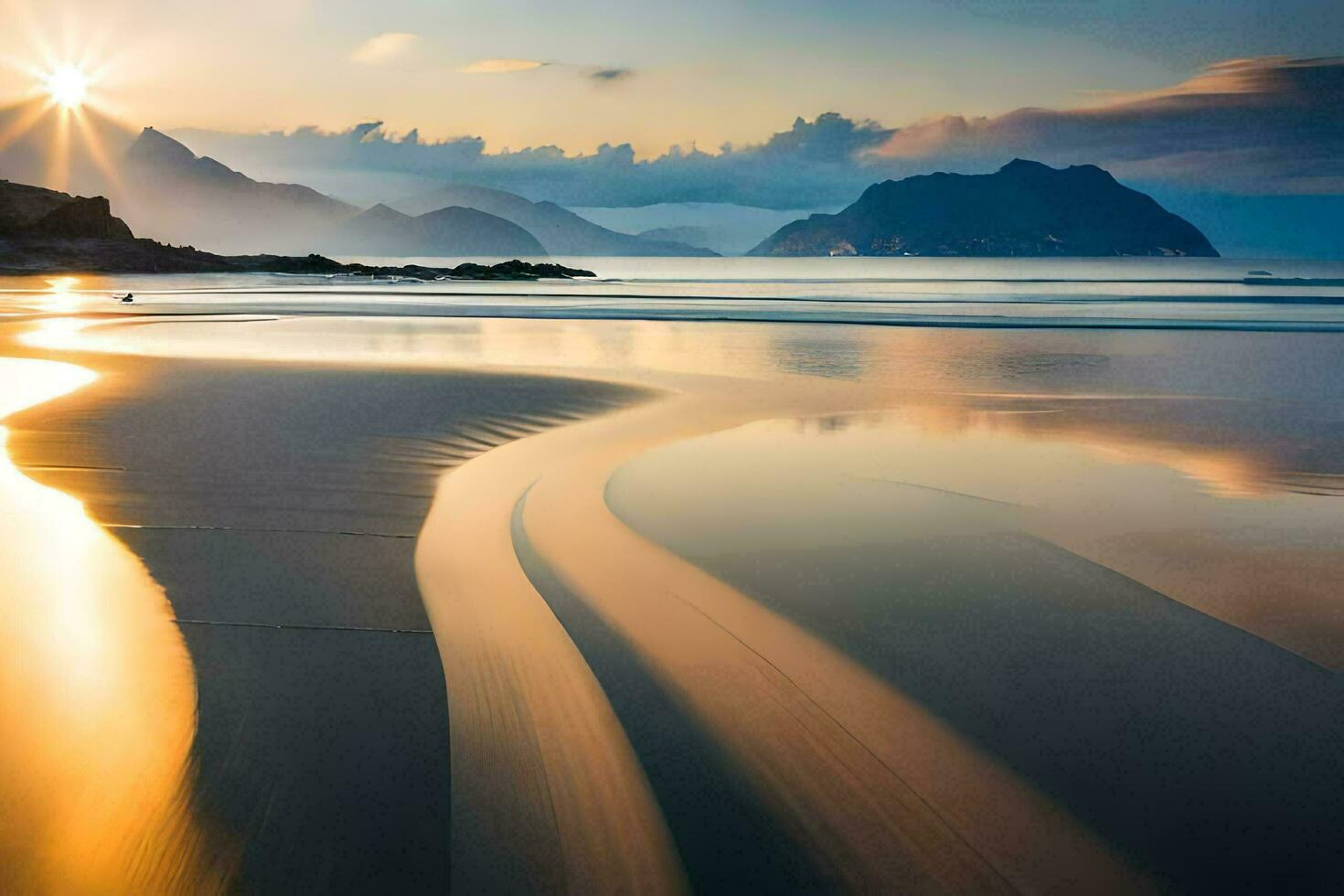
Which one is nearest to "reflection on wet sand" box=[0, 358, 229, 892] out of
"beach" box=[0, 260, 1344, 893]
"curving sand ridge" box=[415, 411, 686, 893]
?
"beach" box=[0, 260, 1344, 893]

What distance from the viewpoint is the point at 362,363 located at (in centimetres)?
1513

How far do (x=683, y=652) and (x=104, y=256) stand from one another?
343 ft

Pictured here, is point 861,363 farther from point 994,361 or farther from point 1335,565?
point 1335,565

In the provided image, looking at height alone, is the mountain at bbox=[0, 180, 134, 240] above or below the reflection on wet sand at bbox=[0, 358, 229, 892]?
above

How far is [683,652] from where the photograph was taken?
13.1ft

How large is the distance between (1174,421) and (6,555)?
33.4ft

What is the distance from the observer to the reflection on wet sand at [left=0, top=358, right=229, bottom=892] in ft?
8.20

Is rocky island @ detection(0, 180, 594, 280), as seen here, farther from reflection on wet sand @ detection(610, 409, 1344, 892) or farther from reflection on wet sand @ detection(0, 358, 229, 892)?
reflection on wet sand @ detection(0, 358, 229, 892)

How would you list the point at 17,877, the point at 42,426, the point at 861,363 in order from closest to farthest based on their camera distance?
the point at 17,877 → the point at 42,426 → the point at 861,363

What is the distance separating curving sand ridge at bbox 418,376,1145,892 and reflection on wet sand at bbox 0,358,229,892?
79cm

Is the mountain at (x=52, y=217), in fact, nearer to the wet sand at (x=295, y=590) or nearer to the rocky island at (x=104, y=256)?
the rocky island at (x=104, y=256)

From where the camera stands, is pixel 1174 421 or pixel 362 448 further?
pixel 1174 421

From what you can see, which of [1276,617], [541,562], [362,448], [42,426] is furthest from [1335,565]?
[42,426]

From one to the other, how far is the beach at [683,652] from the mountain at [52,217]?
Result: 113m
